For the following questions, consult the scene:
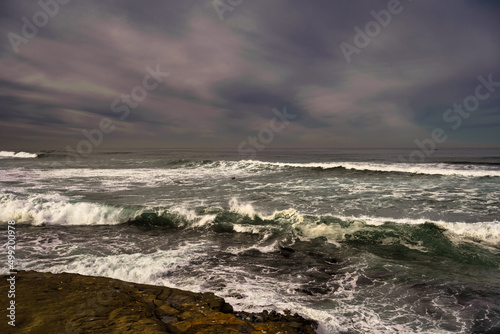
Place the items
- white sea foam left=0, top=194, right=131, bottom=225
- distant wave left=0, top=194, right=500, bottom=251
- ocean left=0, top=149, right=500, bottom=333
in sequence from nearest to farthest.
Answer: ocean left=0, top=149, right=500, bottom=333, distant wave left=0, top=194, right=500, bottom=251, white sea foam left=0, top=194, right=131, bottom=225

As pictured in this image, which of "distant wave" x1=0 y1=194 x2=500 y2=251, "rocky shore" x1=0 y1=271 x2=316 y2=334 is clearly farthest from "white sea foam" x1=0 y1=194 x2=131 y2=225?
"rocky shore" x1=0 y1=271 x2=316 y2=334

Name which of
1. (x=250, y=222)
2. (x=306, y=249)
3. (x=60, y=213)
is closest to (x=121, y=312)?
(x=306, y=249)

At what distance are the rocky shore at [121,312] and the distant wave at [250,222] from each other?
5.54 m

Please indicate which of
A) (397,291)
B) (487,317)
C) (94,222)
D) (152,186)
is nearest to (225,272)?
(397,291)

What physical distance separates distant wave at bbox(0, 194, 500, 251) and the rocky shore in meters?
5.54

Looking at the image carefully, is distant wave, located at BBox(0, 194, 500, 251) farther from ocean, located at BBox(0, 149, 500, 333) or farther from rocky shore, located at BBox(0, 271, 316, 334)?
rocky shore, located at BBox(0, 271, 316, 334)

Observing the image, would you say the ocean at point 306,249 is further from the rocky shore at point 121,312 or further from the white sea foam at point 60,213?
the rocky shore at point 121,312

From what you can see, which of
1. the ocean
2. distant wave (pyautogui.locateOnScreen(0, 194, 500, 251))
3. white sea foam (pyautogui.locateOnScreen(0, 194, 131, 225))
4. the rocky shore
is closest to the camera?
the rocky shore

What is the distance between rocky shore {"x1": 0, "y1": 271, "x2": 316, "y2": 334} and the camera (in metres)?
3.47

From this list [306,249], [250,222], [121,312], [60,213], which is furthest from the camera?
[60,213]

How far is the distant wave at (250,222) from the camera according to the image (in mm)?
9031

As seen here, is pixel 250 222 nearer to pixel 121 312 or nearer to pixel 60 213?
pixel 121 312

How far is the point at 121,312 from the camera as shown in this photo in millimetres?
3840

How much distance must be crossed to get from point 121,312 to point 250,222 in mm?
7318
